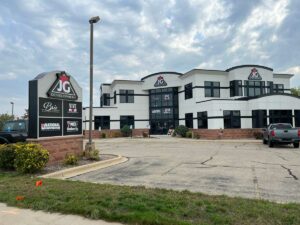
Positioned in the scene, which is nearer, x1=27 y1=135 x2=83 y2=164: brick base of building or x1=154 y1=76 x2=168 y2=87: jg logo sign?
x1=27 y1=135 x2=83 y2=164: brick base of building

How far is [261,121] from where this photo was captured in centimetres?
3039

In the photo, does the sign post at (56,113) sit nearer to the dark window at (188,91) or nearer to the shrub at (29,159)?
the shrub at (29,159)

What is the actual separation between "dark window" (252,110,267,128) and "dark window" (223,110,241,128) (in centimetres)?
159

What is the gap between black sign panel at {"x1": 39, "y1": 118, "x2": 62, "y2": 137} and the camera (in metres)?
11.6

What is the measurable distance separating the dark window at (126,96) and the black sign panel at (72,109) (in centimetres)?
2763

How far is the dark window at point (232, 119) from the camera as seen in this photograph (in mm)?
30844

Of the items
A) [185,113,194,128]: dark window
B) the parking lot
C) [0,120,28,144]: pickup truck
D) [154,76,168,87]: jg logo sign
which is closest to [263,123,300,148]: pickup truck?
the parking lot

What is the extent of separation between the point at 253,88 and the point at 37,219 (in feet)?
112

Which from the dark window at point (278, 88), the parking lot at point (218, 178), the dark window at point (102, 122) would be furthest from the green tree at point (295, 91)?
the parking lot at point (218, 178)

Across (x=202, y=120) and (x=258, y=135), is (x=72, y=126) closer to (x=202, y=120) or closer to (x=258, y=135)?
(x=202, y=120)

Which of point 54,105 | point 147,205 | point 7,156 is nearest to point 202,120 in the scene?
point 54,105

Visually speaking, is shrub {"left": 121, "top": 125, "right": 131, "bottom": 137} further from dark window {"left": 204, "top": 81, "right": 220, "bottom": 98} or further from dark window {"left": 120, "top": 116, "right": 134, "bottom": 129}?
dark window {"left": 204, "top": 81, "right": 220, "bottom": 98}

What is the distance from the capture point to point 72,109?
13664mm

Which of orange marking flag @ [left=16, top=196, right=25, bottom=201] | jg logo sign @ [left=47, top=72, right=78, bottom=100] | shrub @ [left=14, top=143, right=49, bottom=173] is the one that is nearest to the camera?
orange marking flag @ [left=16, top=196, right=25, bottom=201]
